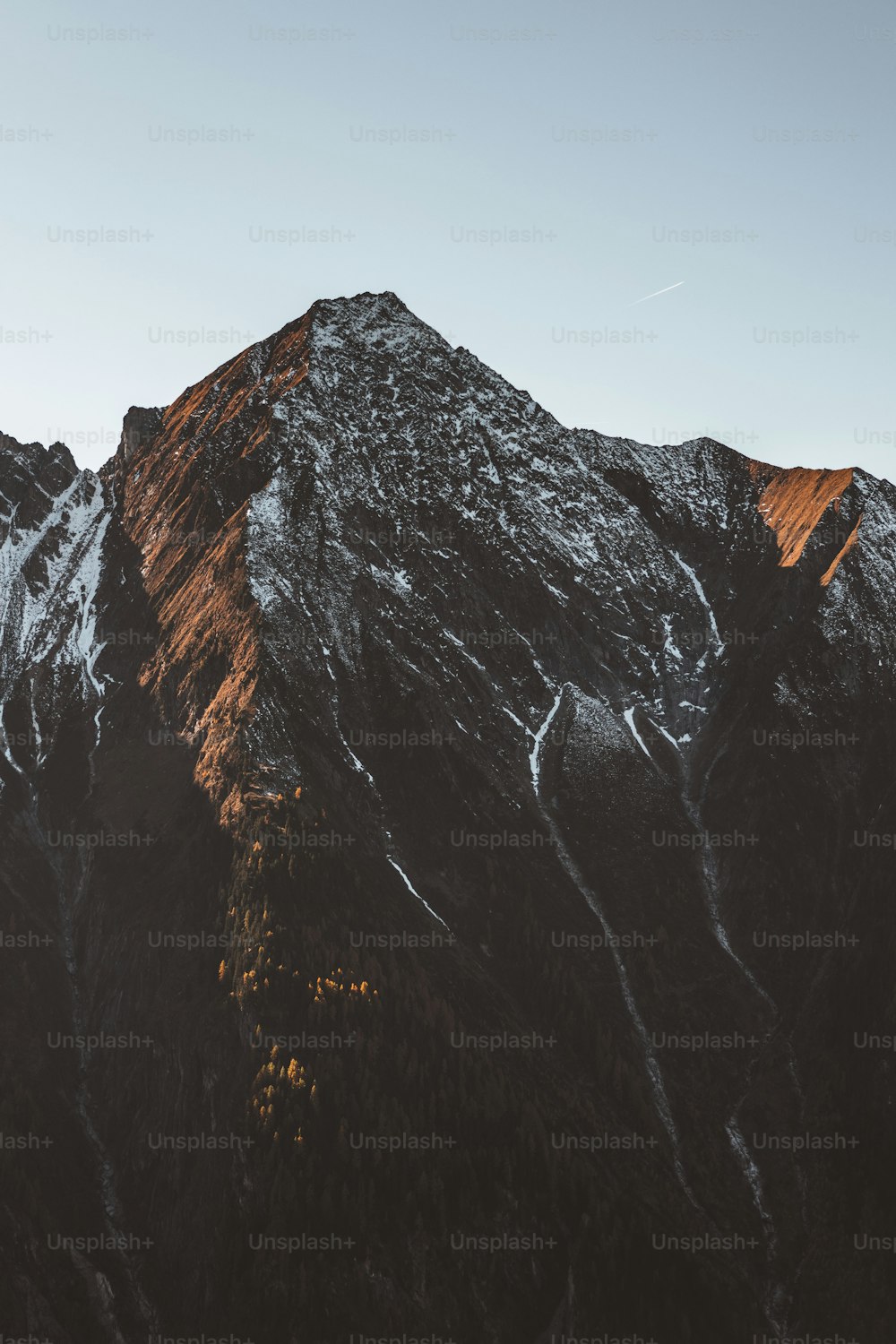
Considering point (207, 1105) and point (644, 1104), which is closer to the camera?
point (207, 1105)

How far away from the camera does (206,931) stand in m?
174

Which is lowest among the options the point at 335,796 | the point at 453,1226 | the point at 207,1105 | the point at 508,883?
the point at 453,1226

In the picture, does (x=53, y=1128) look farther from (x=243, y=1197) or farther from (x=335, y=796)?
(x=335, y=796)

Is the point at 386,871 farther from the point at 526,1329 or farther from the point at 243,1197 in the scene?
the point at 526,1329

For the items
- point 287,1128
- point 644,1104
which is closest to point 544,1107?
point 644,1104

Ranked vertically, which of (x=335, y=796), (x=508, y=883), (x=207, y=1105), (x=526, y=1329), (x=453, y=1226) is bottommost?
(x=526, y=1329)

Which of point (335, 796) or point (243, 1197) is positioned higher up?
point (335, 796)

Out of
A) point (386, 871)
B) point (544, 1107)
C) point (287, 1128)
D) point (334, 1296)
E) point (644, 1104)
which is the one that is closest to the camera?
point (334, 1296)

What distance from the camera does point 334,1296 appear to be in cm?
13500

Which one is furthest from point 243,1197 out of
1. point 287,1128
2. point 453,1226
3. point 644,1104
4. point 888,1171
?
point 888,1171

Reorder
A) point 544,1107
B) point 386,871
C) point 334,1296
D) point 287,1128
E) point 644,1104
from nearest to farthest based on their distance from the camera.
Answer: point 334,1296
point 287,1128
point 544,1107
point 644,1104
point 386,871

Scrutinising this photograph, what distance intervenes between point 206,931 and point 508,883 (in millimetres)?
51696

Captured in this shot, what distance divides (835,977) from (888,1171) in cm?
3596

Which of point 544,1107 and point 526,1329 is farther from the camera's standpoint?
point 544,1107
